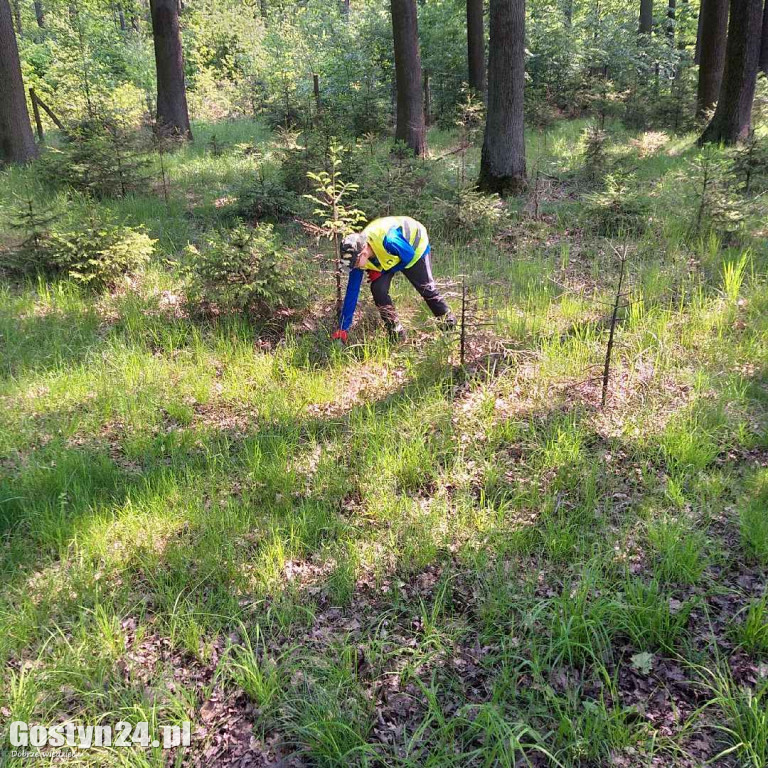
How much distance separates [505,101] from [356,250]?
6.26 meters

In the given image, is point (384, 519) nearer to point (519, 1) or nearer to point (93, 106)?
point (519, 1)

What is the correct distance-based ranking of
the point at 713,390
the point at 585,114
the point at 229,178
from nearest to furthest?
the point at 713,390
the point at 229,178
the point at 585,114

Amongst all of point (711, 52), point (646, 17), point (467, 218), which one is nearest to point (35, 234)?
point (467, 218)

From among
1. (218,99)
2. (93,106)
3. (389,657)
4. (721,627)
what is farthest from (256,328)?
(218,99)

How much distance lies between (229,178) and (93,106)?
4.11 metres

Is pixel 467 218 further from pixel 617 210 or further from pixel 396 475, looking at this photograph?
pixel 396 475

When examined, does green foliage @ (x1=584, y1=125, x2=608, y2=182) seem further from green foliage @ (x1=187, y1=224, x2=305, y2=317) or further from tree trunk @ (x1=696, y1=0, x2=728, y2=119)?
green foliage @ (x1=187, y1=224, x2=305, y2=317)

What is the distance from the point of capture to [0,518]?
3.93 m

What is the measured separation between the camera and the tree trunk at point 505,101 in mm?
9742

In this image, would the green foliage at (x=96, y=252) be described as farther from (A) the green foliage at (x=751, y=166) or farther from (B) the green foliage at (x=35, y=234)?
(A) the green foliage at (x=751, y=166)

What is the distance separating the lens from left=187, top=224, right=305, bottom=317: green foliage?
21.1 ft

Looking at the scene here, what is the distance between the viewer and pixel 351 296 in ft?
19.1

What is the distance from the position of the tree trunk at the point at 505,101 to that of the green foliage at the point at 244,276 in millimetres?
5486

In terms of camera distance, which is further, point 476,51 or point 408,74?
point 476,51
